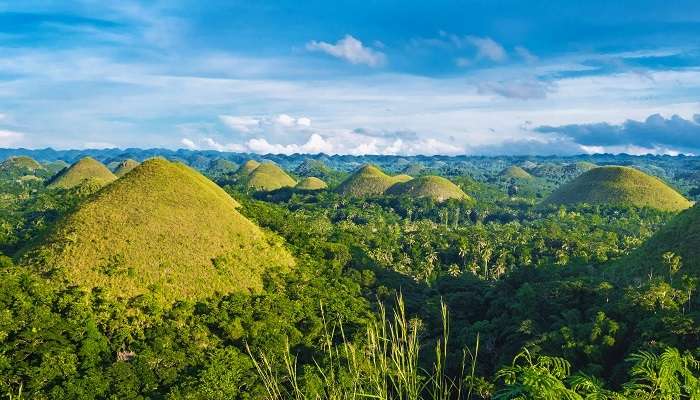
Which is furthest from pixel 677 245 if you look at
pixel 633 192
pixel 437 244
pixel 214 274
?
pixel 633 192

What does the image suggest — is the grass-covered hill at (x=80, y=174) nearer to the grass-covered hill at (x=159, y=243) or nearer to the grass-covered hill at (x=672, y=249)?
the grass-covered hill at (x=159, y=243)

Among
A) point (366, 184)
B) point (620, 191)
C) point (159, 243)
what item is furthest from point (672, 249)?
point (366, 184)

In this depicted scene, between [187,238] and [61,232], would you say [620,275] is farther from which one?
[61,232]

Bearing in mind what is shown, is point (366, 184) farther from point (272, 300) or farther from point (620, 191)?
Result: point (272, 300)

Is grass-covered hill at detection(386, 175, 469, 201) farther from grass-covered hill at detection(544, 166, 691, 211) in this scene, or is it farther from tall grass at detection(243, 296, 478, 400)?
tall grass at detection(243, 296, 478, 400)

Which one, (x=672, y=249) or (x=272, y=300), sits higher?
(x=672, y=249)

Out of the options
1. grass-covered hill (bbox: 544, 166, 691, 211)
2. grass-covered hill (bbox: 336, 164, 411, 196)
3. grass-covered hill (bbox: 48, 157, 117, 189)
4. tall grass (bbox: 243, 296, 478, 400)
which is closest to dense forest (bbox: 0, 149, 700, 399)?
tall grass (bbox: 243, 296, 478, 400)

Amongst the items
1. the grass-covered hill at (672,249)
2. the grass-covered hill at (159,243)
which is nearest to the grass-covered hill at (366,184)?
the grass-covered hill at (159,243)

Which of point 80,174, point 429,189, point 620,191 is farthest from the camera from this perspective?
point 80,174
